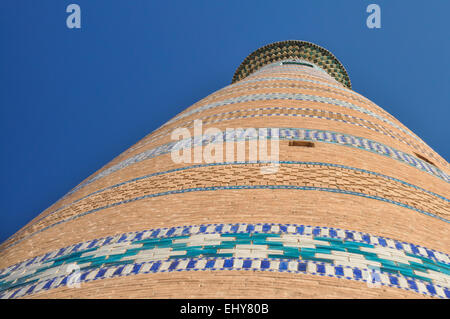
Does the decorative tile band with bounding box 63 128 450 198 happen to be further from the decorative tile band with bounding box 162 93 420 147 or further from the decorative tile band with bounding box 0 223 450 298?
the decorative tile band with bounding box 0 223 450 298

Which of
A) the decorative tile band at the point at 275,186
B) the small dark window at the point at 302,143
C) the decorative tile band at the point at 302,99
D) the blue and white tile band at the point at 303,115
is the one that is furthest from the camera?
the decorative tile band at the point at 302,99

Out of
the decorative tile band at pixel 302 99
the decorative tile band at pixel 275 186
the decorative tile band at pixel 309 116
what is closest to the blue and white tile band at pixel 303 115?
the decorative tile band at pixel 309 116

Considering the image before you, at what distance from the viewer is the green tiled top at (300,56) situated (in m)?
8.53

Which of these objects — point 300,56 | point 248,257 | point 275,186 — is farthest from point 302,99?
point 300,56

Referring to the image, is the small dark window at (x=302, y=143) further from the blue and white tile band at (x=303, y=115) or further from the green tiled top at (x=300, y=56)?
the green tiled top at (x=300, y=56)

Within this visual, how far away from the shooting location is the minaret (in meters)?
1.41

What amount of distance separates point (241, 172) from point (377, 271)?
106 cm

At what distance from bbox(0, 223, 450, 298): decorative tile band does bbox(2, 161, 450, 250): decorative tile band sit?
18.3 inches

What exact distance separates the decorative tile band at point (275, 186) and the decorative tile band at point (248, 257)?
46cm

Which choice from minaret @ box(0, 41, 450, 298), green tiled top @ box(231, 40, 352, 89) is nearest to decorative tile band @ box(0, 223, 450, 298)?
minaret @ box(0, 41, 450, 298)

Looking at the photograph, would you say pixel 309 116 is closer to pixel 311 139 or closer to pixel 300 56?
pixel 311 139

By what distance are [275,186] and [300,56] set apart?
6.89 m
